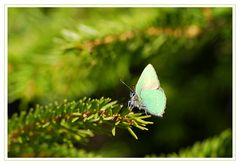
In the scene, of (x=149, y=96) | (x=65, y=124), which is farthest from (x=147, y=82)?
(x=65, y=124)

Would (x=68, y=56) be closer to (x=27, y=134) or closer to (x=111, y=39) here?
(x=111, y=39)

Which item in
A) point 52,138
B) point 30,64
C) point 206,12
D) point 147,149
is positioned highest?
point 206,12

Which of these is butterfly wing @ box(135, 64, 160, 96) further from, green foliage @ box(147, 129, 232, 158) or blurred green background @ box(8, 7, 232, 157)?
green foliage @ box(147, 129, 232, 158)

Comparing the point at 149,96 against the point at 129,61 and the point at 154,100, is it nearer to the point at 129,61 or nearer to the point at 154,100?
the point at 154,100

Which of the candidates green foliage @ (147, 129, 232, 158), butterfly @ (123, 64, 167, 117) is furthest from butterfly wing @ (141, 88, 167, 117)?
green foliage @ (147, 129, 232, 158)

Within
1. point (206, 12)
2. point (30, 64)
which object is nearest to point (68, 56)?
point (30, 64)
